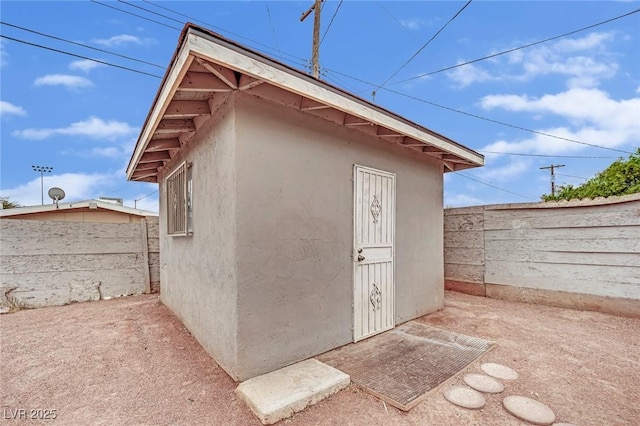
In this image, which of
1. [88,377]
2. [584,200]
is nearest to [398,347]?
[88,377]

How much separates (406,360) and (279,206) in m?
2.07

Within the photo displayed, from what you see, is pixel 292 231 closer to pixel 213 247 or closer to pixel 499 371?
pixel 213 247

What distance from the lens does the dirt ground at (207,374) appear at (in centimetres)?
202

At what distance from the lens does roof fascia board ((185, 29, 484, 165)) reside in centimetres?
181

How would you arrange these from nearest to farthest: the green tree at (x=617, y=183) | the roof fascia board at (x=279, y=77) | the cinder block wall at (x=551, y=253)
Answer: the roof fascia board at (x=279, y=77) < the cinder block wall at (x=551, y=253) < the green tree at (x=617, y=183)

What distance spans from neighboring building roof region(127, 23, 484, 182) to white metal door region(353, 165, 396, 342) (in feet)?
2.21

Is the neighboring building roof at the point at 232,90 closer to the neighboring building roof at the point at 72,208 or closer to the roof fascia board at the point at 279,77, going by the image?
the roof fascia board at the point at 279,77

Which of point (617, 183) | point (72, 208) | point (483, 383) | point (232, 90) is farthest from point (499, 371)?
point (72, 208)

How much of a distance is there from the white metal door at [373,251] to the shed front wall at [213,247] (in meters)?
1.50

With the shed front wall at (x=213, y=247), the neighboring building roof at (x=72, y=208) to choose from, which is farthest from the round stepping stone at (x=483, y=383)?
the neighboring building roof at (x=72, y=208)

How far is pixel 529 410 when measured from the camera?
206 cm

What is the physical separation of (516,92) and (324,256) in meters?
12.2

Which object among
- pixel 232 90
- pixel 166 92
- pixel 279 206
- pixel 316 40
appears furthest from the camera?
pixel 316 40

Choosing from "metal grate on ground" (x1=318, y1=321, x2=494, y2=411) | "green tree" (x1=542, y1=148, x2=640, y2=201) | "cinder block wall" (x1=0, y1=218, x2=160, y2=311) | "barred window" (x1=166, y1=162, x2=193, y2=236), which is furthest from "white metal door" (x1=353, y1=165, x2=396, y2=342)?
"cinder block wall" (x1=0, y1=218, x2=160, y2=311)
